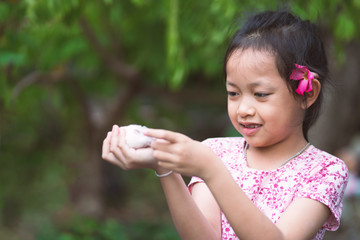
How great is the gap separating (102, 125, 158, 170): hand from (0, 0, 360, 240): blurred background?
0.91 m

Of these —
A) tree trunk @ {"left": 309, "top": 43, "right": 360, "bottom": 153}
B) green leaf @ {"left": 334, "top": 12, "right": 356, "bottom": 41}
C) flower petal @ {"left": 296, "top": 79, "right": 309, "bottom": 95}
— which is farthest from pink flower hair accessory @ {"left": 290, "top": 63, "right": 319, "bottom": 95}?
tree trunk @ {"left": 309, "top": 43, "right": 360, "bottom": 153}

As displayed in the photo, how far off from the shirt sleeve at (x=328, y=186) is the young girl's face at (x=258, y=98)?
17 cm

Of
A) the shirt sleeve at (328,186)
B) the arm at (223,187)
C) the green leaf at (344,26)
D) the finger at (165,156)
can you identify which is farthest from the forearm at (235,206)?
the green leaf at (344,26)

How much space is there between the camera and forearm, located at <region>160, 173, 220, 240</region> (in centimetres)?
154

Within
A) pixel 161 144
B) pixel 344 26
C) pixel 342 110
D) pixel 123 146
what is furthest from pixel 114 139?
pixel 342 110

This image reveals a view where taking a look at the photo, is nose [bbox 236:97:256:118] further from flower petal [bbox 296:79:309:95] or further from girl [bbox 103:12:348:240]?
flower petal [bbox 296:79:309:95]

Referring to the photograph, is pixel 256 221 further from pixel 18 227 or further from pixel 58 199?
pixel 58 199

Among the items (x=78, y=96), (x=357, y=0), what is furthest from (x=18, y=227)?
(x=357, y=0)

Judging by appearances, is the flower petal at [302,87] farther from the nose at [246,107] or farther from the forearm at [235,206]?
the forearm at [235,206]

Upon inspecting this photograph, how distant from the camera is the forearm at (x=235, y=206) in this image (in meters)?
1.39

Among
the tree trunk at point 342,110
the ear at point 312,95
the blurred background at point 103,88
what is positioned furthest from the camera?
the tree trunk at point 342,110

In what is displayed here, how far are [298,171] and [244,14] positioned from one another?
2.54 ft

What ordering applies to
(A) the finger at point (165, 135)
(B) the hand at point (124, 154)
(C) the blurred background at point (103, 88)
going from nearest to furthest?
(A) the finger at point (165, 135) → (B) the hand at point (124, 154) → (C) the blurred background at point (103, 88)

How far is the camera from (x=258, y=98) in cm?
159
